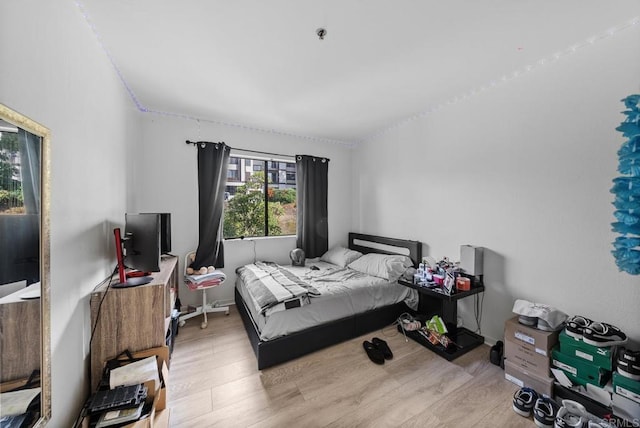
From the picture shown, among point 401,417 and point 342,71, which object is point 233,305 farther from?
point 342,71

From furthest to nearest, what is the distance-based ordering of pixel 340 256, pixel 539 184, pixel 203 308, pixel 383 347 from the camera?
pixel 340 256 → pixel 203 308 → pixel 383 347 → pixel 539 184

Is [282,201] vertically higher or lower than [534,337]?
higher

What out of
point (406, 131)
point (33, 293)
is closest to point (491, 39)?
point (406, 131)

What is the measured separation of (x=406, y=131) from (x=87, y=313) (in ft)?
12.0

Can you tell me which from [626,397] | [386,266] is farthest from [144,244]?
[626,397]

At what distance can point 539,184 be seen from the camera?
2.04 meters

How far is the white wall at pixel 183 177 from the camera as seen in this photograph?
2957 mm

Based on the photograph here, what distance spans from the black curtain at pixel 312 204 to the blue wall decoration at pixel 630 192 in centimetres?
313

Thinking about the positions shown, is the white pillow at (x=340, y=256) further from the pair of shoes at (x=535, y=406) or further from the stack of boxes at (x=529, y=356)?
the pair of shoes at (x=535, y=406)

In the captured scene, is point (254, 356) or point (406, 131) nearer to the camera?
point (254, 356)

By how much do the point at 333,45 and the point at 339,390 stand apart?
2.61 metres

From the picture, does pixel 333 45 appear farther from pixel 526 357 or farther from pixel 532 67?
pixel 526 357

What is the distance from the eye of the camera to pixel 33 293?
3.11 ft

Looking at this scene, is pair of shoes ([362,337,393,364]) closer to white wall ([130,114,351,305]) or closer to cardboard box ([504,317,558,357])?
cardboard box ([504,317,558,357])
